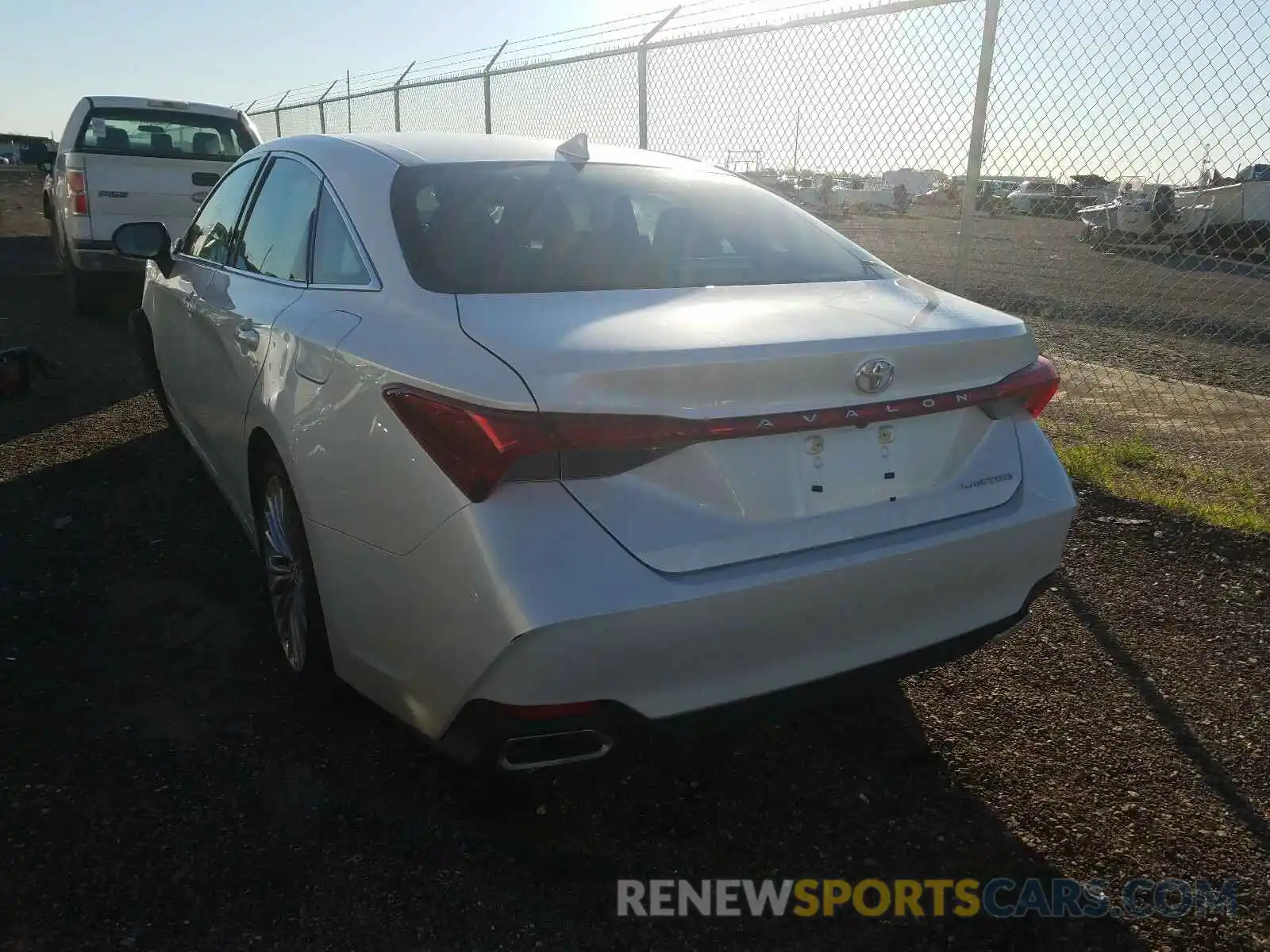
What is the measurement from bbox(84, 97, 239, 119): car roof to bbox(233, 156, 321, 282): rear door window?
22.3 feet

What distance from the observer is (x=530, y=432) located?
6.32 feet

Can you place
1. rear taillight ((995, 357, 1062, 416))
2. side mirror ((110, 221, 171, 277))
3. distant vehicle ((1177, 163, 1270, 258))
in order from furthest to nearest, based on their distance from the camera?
distant vehicle ((1177, 163, 1270, 258)) → side mirror ((110, 221, 171, 277)) → rear taillight ((995, 357, 1062, 416))

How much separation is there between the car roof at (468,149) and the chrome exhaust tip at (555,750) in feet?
5.55

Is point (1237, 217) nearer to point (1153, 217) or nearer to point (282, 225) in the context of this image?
point (1153, 217)

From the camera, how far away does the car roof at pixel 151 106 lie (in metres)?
9.30

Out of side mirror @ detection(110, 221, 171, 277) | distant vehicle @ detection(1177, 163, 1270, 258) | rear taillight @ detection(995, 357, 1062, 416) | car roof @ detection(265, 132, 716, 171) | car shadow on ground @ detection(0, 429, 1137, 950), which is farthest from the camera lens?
distant vehicle @ detection(1177, 163, 1270, 258)

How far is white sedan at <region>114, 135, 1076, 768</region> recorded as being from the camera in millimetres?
1952

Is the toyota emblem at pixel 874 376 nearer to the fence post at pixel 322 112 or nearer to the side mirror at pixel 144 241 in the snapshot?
the side mirror at pixel 144 241

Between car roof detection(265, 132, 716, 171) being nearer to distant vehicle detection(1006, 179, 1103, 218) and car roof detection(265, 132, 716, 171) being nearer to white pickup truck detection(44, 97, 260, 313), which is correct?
distant vehicle detection(1006, 179, 1103, 218)

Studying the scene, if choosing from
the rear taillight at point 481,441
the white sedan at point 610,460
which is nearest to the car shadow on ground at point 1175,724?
the white sedan at point 610,460

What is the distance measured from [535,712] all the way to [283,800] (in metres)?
0.95

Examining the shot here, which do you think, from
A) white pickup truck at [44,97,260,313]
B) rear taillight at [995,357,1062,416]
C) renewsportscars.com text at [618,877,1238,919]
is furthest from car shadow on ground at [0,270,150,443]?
rear taillight at [995,357,1062,416]

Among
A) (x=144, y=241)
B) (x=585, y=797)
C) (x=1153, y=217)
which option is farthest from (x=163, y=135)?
(x=585, y=797)

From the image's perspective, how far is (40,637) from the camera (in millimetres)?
3408
